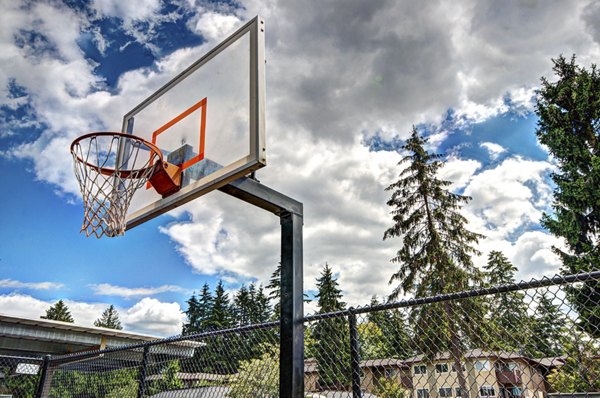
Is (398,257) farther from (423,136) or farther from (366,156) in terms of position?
(366,156)

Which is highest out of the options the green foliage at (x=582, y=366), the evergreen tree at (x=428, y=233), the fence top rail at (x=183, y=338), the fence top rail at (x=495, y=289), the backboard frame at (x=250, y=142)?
the evergreen tree at (x=428, y=233)

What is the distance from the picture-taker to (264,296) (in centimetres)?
4375

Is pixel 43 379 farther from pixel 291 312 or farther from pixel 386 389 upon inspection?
pixel 291 312

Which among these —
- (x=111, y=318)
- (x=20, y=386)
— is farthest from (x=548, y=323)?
(x=111, y=318)

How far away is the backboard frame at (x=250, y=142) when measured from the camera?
2920 millimetres

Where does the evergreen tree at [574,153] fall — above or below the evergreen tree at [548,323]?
above

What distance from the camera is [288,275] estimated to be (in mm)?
2973

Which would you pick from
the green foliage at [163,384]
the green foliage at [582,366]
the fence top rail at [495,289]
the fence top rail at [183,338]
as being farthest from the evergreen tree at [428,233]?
the fence top rail at [495,289]

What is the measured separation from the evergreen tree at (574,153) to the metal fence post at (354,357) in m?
15.2

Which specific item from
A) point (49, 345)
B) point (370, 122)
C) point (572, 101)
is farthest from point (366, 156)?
point (572, 101)

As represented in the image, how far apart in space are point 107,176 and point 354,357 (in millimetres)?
2736

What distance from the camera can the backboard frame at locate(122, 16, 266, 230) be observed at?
115 inches

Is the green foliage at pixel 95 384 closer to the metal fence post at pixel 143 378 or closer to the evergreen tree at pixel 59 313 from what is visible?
the metal fence post at pixel 143 378

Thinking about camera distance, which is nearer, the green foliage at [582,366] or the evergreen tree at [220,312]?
the green foliage at [582,366]
